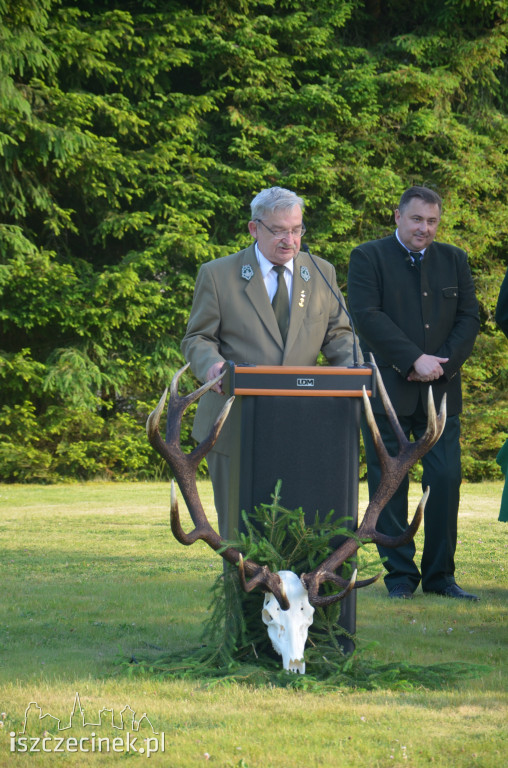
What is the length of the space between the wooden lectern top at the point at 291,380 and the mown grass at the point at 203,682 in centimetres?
109

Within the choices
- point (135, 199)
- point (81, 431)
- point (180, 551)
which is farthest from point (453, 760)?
point (135, 199)

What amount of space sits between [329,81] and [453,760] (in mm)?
14208

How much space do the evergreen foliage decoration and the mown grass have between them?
92 millimetres

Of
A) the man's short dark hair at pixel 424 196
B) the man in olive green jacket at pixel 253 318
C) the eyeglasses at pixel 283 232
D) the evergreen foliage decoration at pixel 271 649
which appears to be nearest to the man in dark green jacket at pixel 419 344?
the man's short dark hair at pixel 424 196

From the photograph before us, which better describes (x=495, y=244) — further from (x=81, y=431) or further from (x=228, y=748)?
(x=228, y=748)

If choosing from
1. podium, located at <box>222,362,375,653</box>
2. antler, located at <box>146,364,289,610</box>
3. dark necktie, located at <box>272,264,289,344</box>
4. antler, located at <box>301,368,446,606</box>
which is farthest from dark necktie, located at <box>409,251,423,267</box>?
antler, located at <box>146,364,289,610</box>

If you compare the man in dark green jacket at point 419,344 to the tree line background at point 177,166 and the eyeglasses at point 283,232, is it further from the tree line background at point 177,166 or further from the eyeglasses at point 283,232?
the tree line background at point 177,166

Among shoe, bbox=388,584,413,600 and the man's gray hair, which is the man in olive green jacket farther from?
shoe, bbox=388,584,413,600

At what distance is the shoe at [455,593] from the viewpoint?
6031mm

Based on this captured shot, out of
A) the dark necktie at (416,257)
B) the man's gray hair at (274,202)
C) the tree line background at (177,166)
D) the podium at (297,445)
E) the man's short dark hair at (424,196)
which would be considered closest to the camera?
the podium at (297,445)

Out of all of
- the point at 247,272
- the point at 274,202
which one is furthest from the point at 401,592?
the point at 274,202

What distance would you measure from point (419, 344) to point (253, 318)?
2.03 m

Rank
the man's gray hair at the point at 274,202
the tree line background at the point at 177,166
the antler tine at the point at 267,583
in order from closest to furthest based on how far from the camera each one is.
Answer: the antler tine at the point at 267,583
the man's gray hair at the point at 274,202
the tree line background at the point at 177,166

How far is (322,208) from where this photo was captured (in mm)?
16453
